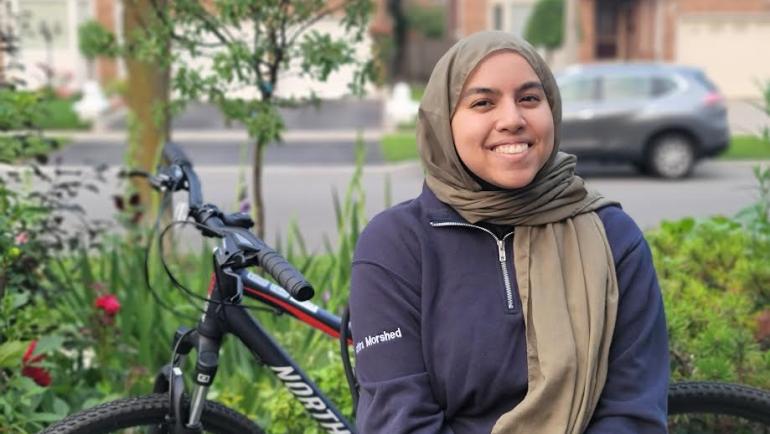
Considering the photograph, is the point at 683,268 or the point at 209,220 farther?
the point at 683,268

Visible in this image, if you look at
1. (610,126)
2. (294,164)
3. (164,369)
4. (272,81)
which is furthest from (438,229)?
(294,164)

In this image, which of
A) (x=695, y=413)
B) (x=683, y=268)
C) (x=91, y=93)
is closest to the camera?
(x=695, y=413)

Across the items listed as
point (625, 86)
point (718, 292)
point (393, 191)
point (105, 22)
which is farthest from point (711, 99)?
point (105, 22)

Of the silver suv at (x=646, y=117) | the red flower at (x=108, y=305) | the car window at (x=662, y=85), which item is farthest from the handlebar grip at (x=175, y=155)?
the car window at (x=662, y=85)

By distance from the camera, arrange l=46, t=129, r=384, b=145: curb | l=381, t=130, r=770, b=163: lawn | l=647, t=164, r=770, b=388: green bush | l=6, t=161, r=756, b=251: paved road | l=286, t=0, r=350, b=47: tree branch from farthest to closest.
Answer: l=46, t=129, r=384, b=145: curb, l=381, t=130, r=770, b=163: lawn, l=6, t=161, r=756, b=251: paved road, l=286, t=0, r=350, b=47: tree branch, l=647, t=164, r=770, b=388: green bush

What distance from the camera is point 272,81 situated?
5285 millimetres

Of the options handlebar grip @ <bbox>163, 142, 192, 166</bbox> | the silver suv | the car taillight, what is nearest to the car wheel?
the silver suv

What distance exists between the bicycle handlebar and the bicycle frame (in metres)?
0.12

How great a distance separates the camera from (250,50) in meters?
5.16

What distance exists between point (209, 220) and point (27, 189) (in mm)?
2315

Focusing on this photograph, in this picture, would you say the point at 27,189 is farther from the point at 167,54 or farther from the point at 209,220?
the point at 209,220

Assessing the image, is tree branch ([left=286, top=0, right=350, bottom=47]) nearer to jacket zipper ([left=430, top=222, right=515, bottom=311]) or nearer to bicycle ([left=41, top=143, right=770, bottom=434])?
bicycle ([left=41, top=143, right=770, bottom=434])

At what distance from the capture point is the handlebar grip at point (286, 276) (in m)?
2.42

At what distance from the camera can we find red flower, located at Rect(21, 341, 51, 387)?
12.4 ft
